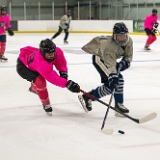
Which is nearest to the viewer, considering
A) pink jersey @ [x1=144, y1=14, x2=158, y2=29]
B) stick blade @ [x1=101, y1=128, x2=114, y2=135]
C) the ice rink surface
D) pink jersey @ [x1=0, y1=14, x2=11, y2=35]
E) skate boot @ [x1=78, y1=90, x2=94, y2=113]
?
the ice rink surface

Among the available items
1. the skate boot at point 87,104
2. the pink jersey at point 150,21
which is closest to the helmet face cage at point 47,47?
the skate boot at point 87,104

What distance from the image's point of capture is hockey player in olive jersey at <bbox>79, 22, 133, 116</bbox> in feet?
11.6

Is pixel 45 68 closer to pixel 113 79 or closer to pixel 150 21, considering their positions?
pixel 113 79

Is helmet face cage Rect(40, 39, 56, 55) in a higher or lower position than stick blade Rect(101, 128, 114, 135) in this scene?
higher

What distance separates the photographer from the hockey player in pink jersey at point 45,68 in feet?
11.7

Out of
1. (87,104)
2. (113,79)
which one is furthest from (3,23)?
(113,79)

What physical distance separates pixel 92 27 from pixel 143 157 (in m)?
16.1

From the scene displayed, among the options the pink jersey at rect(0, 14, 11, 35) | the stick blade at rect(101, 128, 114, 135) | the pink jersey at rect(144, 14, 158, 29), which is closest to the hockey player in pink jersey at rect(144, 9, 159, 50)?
the pink jersey at rect(144, 14, 158, 29)

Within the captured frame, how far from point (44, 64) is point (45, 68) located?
4 cm

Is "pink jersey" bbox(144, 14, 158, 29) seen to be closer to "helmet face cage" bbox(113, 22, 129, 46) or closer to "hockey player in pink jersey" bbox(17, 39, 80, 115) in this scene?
"hockey player in pink jersey" bbox(17, 39, 80, 115)

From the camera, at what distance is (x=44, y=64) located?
11.8 feet

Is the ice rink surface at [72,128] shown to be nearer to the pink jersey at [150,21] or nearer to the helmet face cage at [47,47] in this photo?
the helmet face cage at [47,47]

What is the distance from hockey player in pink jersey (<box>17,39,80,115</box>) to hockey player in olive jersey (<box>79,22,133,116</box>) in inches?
11.3

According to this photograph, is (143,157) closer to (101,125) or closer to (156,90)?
(101,125)
